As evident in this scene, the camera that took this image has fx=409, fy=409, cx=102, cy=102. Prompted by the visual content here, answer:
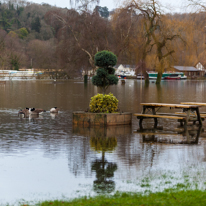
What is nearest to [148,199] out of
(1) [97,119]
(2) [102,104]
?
(1) [97,119]

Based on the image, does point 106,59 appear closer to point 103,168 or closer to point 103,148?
point 103,148

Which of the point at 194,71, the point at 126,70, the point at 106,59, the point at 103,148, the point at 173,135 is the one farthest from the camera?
the point at 126,70

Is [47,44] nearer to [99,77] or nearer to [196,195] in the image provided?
[99,77]

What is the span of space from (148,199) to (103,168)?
2.76 metres

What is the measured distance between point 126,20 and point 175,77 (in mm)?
65367

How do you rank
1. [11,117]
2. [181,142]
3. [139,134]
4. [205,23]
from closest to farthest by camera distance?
[181,142] < [139,134] < [11,117] < [205,23]

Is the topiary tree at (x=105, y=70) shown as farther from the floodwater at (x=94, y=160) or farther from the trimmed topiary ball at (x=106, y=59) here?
the floodwater at (x=94, y=160)

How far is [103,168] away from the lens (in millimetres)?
9203

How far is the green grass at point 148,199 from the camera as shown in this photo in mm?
6277

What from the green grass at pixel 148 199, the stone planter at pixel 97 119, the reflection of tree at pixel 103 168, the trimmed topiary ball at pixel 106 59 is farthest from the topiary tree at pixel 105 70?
the green grass at pixel 148 199

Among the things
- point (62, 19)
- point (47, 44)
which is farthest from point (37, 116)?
point (47, 44)

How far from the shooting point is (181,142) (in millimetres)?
13000

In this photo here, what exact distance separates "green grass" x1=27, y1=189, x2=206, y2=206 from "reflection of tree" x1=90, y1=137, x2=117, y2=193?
68cm

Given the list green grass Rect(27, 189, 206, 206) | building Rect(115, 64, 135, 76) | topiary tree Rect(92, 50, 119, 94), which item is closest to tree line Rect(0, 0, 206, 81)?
topiary tree Rect(92, 50, 119, 94)
